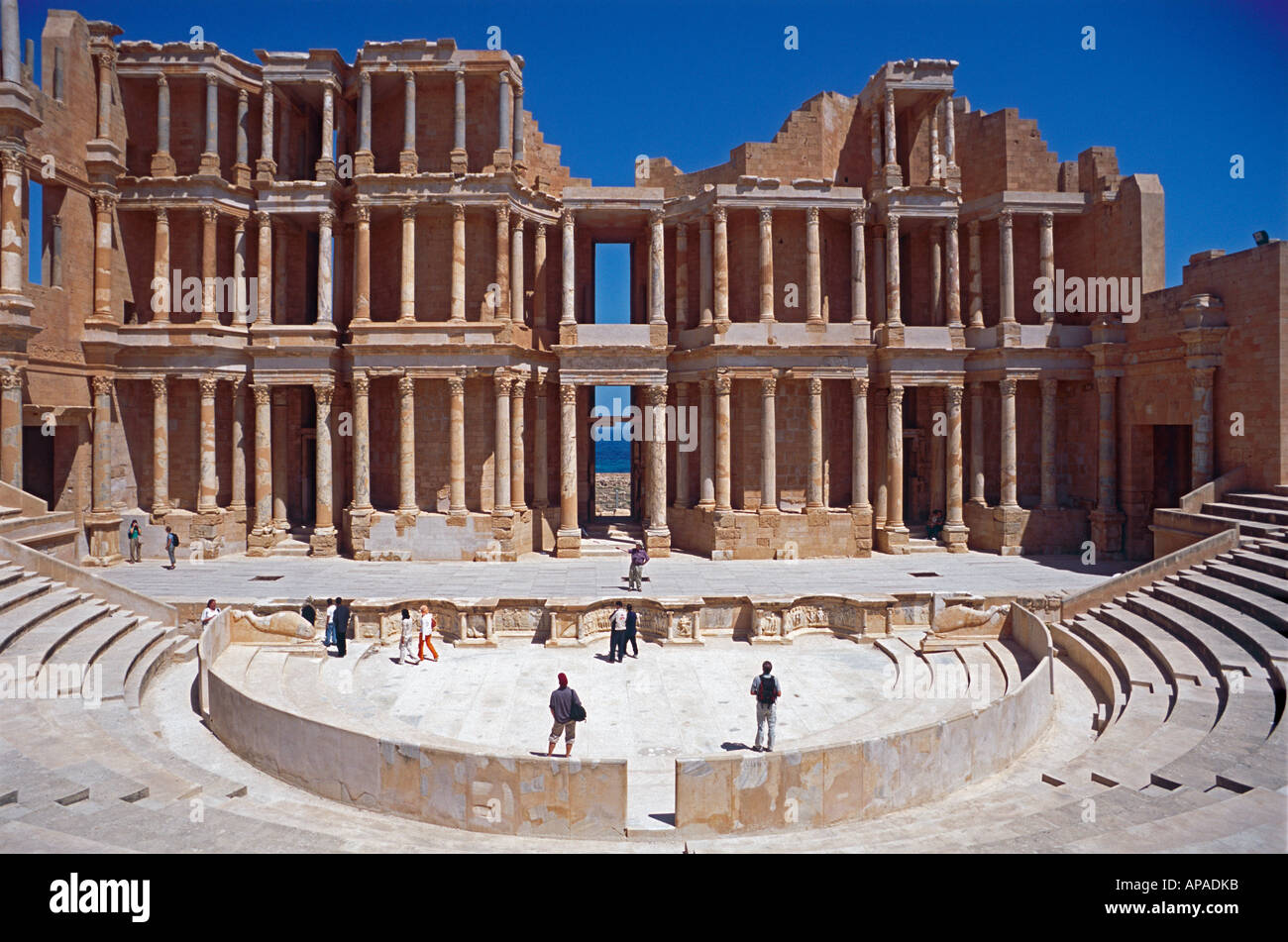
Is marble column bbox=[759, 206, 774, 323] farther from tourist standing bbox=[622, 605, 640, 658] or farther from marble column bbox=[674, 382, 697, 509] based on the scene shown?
tourist standing bbox=[622, 605, 640, 658]

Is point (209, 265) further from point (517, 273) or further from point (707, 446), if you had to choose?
point (707, 446)

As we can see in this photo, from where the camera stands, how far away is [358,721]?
11969 mm

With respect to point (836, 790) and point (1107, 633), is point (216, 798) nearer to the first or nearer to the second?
point (836, 790)

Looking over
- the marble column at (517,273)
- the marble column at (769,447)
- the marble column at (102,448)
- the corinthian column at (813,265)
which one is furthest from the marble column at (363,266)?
the corinthian column at (813,265)

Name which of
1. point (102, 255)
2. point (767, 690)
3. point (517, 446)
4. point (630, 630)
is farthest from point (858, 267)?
point (102, 255)

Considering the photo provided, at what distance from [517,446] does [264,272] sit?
10.7 m

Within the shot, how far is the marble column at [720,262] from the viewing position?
27.7 meters

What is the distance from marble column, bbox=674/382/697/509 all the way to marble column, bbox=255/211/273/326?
1479 cm

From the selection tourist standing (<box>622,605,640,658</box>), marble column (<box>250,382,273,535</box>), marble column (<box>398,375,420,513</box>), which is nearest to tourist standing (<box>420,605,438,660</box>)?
tourist standing (<box>622,605,640,658</box>)

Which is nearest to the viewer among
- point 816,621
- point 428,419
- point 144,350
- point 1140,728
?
point 1140,728

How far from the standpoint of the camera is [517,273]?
28.2 metres

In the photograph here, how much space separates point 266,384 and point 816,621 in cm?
2020

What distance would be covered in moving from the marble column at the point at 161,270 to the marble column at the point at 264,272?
2.91 metres
